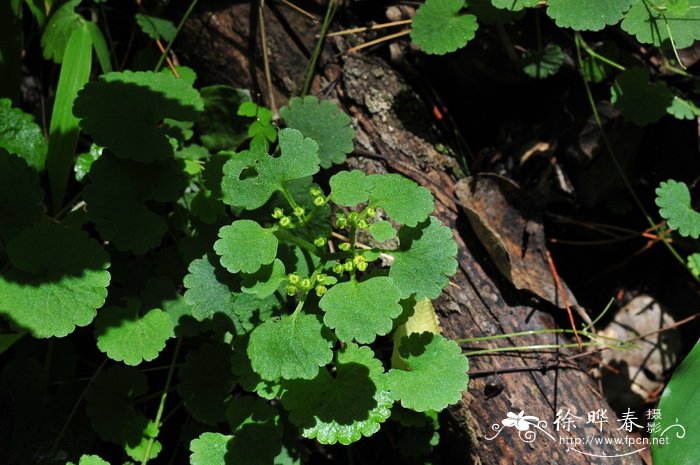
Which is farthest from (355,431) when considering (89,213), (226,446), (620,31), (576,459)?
(620,31)

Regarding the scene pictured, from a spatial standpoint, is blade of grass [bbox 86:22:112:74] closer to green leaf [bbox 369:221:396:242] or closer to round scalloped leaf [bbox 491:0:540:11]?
green leaf [bbox 369:221:396:242]

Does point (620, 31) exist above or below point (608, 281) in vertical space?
above

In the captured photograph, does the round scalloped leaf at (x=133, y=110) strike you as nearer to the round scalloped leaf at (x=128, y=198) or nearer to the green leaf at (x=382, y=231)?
the round scalloped leaf at (x=128, y=198)

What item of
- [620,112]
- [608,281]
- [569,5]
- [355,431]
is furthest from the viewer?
[608,281]

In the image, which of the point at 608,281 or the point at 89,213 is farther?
the point at 608,281

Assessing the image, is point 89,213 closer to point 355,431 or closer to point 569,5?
point 355,431

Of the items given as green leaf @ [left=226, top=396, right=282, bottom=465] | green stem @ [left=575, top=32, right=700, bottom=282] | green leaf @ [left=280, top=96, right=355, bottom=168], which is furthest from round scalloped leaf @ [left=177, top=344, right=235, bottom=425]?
green stem @ [left=575, top=32, right=700, bottom=282]
